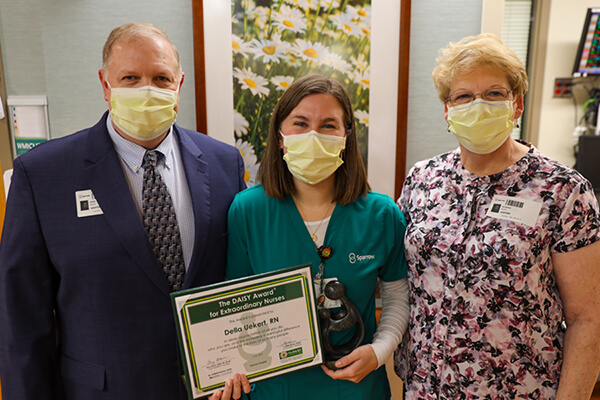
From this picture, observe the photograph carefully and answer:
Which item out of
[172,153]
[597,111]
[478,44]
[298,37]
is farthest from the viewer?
[597,111]

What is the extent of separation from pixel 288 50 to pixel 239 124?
0.46 metres

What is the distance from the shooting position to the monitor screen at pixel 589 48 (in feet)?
10.3

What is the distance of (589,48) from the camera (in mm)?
3213

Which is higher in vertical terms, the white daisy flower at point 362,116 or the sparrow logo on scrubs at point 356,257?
the white daisy flower at point 362,116

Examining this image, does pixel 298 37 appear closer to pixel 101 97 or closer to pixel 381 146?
pixel 381 146

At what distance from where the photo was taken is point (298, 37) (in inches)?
86.4

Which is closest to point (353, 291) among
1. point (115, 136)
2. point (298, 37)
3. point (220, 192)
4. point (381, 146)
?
point (220, 192)

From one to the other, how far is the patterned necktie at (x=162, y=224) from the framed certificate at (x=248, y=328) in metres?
0.22

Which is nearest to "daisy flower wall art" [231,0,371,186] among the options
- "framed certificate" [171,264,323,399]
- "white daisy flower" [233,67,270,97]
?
"white daisy flower" [233,67,270,97]

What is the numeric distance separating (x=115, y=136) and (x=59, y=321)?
0.59 metres

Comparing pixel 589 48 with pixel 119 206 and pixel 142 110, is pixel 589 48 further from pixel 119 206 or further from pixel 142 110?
pixel 119 206

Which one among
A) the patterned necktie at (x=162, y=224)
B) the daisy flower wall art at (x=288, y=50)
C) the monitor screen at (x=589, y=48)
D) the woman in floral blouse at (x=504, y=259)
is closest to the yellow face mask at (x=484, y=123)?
the woman in floral blouse at (x=504, y=259)

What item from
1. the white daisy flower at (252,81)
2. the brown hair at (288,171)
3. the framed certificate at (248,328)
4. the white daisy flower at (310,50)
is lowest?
the framed certificate at (248,328)

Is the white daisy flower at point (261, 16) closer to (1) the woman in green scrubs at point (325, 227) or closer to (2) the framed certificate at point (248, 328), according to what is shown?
(1) the woman in green scrubs at point (325, 227)
